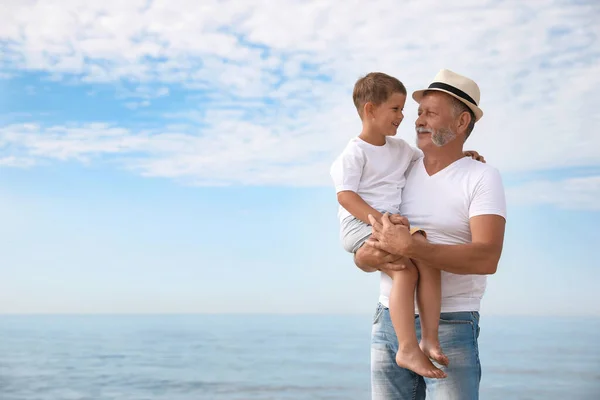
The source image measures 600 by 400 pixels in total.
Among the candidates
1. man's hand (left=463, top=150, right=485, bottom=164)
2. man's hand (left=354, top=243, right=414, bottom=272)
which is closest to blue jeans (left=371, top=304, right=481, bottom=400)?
man's hand (left=354, top=243, right=414, bottom=272)

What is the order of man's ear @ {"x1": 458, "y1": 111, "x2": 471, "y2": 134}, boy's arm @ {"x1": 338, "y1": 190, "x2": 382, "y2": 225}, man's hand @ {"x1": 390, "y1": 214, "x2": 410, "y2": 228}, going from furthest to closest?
man's ear @ {"x1": 458, "y1": 111, "x2": 471, "y2": 134}
boy's arm @ {"x1": 338, "y1": 190, "x2": 382, "y2": 225}
man's hand @ {"x1": 390, "y1": 214, "x2": 410, "y2": 228}

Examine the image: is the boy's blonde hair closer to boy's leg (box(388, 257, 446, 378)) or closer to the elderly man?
the elderly man

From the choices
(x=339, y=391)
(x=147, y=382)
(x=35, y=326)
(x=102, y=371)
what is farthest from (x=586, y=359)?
(x=35, y=326)

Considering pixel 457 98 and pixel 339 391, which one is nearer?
pixel 457 98

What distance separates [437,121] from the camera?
2646 millimetres

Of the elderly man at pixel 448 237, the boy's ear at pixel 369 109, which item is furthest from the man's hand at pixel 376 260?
the boy's ear at pixel 369 109

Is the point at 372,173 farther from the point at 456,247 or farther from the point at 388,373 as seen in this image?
the point at 388,373

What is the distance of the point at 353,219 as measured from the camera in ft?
8.68

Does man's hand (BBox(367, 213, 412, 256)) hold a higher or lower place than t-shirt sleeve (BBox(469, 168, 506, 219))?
lower

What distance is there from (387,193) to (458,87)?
44 centimetres

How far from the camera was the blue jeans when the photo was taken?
8.20ft

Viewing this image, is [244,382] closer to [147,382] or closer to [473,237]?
[147,382]

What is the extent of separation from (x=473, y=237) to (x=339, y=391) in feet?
44.3

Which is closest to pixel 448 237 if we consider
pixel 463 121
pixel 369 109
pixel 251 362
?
pixel 463 121
